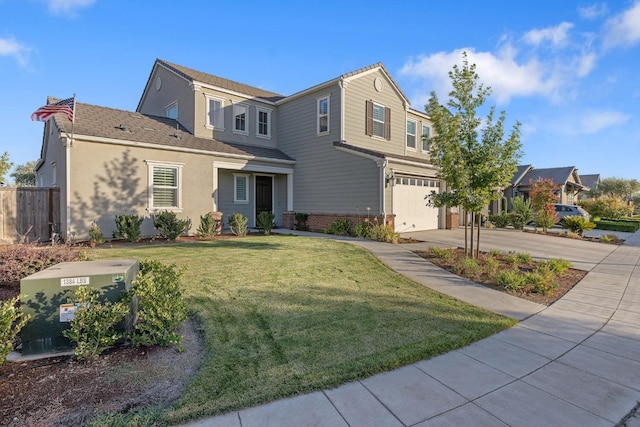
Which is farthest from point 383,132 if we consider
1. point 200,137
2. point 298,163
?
point 200,137

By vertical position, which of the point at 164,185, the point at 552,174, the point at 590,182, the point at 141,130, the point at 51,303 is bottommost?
the point at 51,303

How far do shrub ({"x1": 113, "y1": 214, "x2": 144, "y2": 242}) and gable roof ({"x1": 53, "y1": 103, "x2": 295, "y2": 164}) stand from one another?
299 centimetres

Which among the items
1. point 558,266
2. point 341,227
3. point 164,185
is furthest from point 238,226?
point 558,266

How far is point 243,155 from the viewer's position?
14766 mm

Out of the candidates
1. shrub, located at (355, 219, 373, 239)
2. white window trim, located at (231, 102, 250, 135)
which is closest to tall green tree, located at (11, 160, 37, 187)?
white window trim, located at (231, 102, 250, 135)

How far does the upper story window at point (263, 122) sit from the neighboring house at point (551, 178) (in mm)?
24945

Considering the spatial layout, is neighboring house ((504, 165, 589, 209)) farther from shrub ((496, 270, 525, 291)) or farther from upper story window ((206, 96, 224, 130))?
shrub ((496, 270, 525, 291))

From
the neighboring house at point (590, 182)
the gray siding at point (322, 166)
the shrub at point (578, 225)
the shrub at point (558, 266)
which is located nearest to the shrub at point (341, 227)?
the gray siding at point (322, 166)

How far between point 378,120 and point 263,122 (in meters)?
6.22

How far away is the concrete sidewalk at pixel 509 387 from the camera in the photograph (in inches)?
95.1

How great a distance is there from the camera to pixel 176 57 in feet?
57.8

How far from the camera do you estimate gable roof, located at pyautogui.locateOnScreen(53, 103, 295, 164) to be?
11531 mm

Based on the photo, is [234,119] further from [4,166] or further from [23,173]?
[23,173]

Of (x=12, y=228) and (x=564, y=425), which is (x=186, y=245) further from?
(x=564, y=425)
